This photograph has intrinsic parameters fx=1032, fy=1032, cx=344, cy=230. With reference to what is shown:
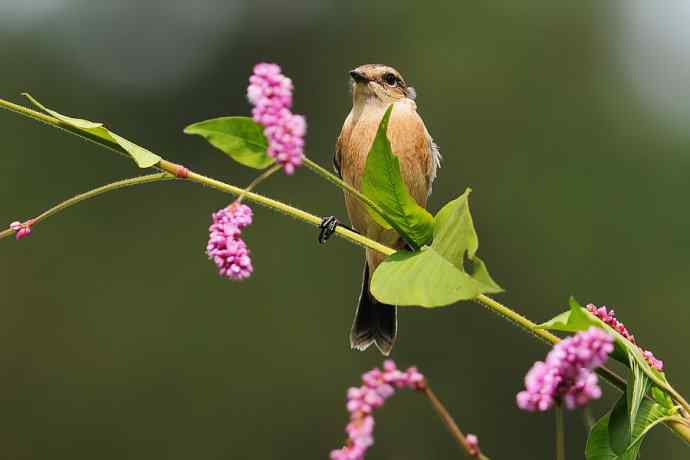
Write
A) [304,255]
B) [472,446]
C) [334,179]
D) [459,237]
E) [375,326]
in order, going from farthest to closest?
[304,255] → [375,326] → [459,237] → [334,179] → [472,446]

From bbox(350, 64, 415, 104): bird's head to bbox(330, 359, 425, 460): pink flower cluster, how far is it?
3.36 meters

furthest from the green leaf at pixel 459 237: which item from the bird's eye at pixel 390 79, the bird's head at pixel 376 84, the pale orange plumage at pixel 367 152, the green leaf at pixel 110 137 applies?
the bird's eye at pixel 390 79

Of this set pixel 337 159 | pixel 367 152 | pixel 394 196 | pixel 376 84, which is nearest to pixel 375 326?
pixel 367 152

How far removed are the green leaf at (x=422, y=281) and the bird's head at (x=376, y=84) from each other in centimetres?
303

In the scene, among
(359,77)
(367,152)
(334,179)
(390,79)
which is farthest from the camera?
(390,79)

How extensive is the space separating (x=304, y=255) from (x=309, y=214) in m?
21.0

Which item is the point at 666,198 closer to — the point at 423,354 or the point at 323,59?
the point at 423,354

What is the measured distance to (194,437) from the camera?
20.0 metres

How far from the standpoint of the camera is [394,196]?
1755 millimetres

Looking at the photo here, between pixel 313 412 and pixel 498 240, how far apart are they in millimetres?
6116

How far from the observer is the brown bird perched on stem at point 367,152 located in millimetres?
4184

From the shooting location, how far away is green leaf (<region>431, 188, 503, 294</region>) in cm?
152

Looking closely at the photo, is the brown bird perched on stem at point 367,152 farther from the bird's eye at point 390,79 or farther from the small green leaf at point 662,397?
the small green leaf at point 662,397

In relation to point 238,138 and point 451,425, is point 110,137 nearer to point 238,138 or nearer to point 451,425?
point 238,138
